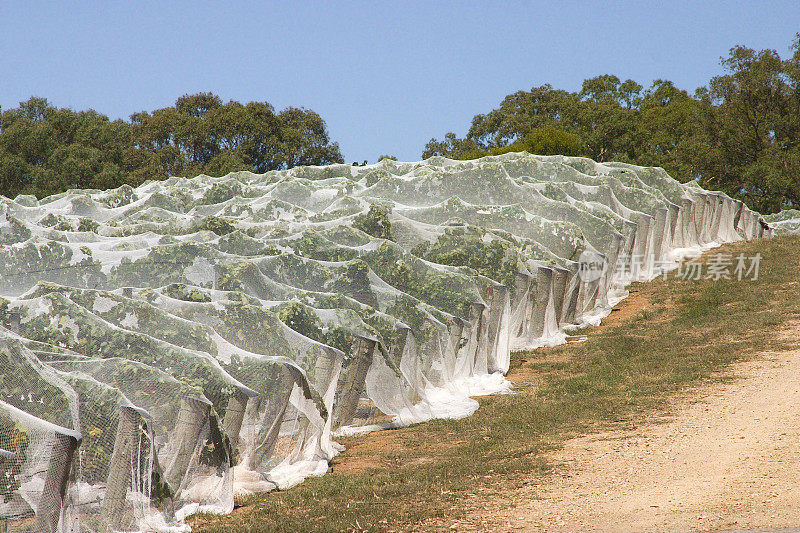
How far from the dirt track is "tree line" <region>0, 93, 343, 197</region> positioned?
30732mm

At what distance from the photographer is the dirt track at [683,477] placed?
654 cm

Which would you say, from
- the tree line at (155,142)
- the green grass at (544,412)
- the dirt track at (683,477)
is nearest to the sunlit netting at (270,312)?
the green grass at (544,412)

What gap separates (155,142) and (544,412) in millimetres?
36247

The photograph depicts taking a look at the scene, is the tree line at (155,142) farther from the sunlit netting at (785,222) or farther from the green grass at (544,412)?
the green grass at (544,412)

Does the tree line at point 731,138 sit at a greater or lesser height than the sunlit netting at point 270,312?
greater

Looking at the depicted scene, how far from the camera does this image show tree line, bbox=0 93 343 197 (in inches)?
1518

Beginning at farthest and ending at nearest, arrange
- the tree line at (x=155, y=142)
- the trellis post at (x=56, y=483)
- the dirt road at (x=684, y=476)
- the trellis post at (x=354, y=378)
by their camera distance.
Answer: the tree line at (x=155, y=142)
the trellis post at (x=354, y=378)
the dirt road at (x=684, y=476)
the trellis post at (x=56, y=483)

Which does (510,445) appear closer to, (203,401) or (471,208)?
(203,401)

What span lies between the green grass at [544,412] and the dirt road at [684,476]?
16.2 inches

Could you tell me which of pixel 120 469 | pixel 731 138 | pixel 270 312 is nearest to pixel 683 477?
pixel 270 312

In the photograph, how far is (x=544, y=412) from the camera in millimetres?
10664

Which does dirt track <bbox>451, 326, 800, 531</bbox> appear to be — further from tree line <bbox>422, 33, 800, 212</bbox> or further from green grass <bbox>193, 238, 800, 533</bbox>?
tree line <bbox>422, 33, 800, 212</bbox>

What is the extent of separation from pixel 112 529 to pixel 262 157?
3761 cm

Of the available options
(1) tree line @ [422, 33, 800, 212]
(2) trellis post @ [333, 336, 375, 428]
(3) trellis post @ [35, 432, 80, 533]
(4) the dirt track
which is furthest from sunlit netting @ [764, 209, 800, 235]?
(3) trellis post @ [35, 432, 80, 533]
